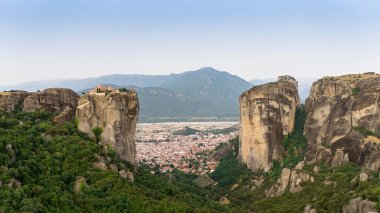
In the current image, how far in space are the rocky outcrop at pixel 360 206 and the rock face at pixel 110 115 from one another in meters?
20.1

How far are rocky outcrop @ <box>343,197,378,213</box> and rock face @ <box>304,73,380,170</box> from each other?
11433 millimetres

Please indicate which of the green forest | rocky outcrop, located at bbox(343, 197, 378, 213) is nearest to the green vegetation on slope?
the green forest

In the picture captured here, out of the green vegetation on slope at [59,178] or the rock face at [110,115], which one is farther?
the rock face at [110,115]

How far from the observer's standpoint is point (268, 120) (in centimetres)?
6325

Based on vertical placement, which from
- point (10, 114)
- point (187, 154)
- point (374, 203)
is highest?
point (10, 114)

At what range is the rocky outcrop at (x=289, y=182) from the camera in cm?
4609

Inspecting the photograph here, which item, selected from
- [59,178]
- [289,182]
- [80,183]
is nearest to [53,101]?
[59,178]

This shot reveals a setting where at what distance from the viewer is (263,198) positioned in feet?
166

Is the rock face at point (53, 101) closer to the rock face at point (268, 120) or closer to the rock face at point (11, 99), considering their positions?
the rock face at point (11, 99)

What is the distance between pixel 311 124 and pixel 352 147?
11.0 m

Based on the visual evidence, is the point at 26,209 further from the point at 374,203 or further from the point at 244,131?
the point at 244,131

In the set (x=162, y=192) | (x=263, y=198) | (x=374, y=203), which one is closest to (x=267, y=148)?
(x=263, y=198)

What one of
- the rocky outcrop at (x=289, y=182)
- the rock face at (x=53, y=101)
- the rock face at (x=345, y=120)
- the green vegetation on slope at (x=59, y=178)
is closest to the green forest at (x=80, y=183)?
the green vegetation on slope at (x=59, y=178)

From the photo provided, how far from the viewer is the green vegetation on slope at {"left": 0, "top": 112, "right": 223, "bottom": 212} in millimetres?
30516
